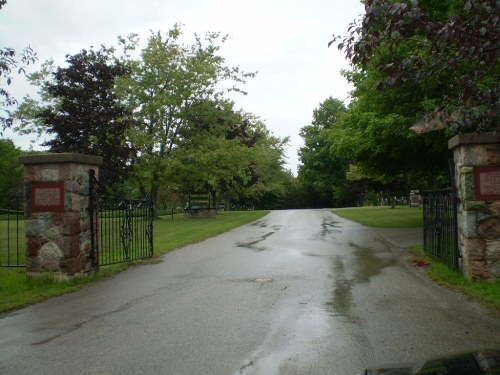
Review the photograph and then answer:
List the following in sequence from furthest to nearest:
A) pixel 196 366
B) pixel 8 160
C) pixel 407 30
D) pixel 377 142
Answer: pixel 8 160
pixel 377 142
pixel 407 30
pixel 196 366

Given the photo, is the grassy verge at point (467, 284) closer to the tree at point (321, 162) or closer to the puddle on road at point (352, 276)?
the puddle on road at point (352, 276)

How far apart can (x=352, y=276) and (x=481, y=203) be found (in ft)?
8.63

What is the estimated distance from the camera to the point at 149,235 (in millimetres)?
12320

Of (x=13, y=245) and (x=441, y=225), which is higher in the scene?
(x=441, y=225)

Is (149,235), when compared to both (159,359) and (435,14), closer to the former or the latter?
(159,359)

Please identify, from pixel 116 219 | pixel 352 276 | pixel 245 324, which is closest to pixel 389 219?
pixel 352 276

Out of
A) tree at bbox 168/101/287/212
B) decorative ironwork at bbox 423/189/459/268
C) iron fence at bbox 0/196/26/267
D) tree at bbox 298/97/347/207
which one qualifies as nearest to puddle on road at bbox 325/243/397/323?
decorative ironwork at bbox 423/189/459/268

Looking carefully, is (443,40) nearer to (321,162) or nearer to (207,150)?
(207,150)

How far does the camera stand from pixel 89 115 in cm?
1995

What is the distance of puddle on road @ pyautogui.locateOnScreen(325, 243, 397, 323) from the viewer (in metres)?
6.43

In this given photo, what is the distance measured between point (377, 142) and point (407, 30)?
1292 cm

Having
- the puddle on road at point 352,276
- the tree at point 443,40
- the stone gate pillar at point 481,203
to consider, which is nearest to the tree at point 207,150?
the puddle on road at point 352,276

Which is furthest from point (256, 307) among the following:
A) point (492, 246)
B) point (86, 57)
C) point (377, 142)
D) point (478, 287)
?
point (86, 57)

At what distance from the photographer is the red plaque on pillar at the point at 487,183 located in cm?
779
